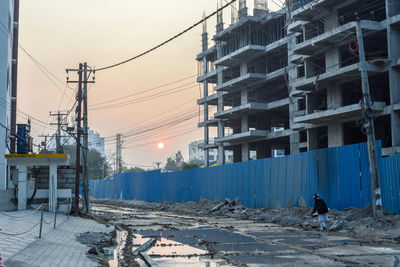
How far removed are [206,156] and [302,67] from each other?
95.0 ft

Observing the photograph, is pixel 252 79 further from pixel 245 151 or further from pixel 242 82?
pixel 245 151

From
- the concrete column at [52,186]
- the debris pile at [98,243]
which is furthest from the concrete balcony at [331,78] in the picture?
the debris pile at [98,243]

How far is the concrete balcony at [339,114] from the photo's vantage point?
38.9m

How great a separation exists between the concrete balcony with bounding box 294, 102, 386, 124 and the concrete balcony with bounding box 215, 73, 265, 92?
16.0 meters

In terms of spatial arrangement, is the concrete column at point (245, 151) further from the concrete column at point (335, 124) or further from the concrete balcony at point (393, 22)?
the concrete balcony at point (393, 22)

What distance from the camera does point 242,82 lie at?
210ft

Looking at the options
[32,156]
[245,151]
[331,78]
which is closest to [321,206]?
[32,156]

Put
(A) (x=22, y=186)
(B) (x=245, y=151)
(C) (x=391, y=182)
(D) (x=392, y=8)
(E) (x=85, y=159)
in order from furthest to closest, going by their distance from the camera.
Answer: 1. (B) (x=245, y=151)
2. (D) (x=392, y=8)
3. (E) (x=85, y=159)
4. (A) (x=22, y=186)
5. (C) (x=391, y=182)

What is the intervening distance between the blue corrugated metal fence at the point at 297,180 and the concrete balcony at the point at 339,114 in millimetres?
12052

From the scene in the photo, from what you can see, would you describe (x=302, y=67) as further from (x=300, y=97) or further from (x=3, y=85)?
(x=3, y=85)

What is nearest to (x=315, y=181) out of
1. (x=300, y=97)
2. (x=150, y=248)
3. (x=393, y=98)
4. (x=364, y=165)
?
(x=364, y=165)

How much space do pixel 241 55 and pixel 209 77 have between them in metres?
13.4

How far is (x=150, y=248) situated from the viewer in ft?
46.4

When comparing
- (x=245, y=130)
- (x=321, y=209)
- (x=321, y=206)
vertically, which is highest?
(x=245, y=130)
